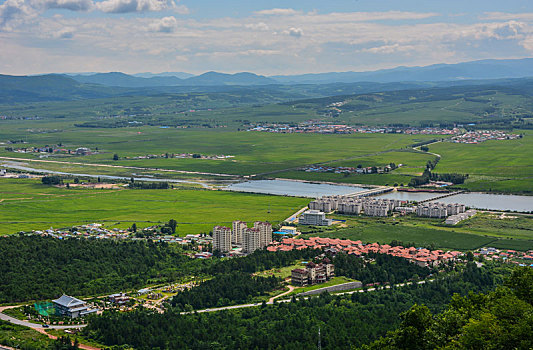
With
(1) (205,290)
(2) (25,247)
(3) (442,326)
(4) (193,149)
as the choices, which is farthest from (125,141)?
(3) (442,326)

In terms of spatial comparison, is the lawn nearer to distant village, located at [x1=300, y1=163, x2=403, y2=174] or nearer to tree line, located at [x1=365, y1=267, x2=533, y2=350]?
tree line, located at [x1=365, y1=267, x2=533, y2=350]

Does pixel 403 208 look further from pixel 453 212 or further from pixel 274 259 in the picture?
pixel 274 259

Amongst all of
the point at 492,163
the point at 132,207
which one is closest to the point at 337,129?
the point at 492,163

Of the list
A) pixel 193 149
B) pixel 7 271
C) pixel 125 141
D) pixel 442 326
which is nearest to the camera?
pixel 442 326

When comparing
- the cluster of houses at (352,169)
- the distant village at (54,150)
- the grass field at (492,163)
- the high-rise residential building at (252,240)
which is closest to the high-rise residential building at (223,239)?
the high-rise residential building at (252,240)

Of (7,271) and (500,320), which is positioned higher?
(500,320)

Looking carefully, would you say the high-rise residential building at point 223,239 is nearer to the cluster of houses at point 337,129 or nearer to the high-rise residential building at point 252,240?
the high-rise residential building at point 252,240

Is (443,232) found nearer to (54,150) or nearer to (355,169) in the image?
(355,169)
